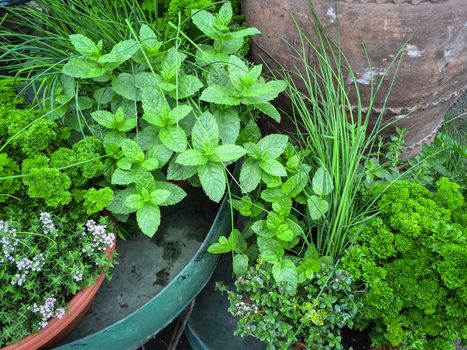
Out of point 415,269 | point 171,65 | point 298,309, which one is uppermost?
point 171,65

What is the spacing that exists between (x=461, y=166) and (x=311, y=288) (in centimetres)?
78

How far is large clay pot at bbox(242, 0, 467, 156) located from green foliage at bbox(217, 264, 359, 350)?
71 cm

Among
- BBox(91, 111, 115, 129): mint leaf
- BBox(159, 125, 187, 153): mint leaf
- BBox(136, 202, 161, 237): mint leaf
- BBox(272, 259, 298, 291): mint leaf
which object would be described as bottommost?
→ BBox(272, 259, 298, 291): mint leaf

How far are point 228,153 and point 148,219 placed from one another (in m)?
0.27

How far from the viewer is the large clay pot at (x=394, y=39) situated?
4.23ft

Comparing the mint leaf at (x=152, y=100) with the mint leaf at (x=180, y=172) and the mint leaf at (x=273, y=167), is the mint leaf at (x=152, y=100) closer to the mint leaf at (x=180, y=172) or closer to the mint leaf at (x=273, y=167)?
the mint leaf at (x=180, y=172)

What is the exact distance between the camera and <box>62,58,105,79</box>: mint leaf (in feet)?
3.92

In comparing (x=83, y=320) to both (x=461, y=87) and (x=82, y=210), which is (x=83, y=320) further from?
(x=461, y=87)

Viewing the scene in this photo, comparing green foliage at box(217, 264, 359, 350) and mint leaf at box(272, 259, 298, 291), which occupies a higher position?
mint leaf at box(272, 259, 298, 291)

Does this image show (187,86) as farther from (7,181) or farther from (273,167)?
(7,181)

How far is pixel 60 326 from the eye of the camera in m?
1.06

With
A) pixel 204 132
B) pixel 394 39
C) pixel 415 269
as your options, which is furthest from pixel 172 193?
pixel 394 39

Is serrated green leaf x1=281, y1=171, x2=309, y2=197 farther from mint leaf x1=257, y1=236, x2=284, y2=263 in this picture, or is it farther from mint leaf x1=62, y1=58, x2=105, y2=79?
mint leaf x1=62, y1=58, x2=105, y2=79

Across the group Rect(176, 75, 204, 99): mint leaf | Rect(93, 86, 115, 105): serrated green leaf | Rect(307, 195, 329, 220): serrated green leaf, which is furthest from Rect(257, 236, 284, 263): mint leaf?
Rect(93, 86, 115, 105): serrated green leaf
